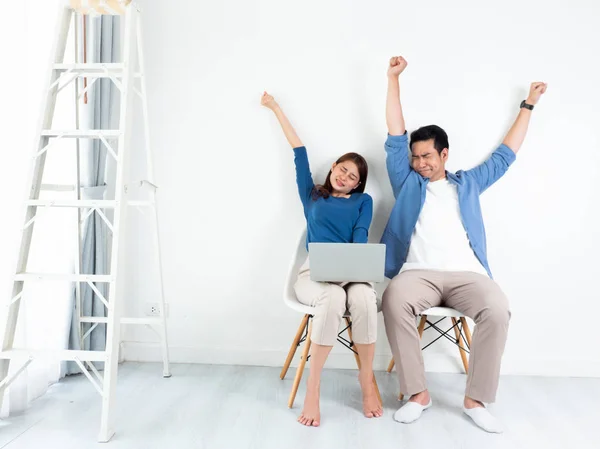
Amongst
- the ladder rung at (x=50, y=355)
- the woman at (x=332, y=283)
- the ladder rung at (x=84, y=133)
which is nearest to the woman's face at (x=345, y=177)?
the woman at (x=332, y=283)

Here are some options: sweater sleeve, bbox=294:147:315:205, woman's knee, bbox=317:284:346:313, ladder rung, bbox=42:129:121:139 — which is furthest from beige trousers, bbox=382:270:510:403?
ladder rung, bbox=42:129:121:139

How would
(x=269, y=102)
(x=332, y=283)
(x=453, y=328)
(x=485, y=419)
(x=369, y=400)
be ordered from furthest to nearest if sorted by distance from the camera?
(x=453, y=328), (x=269, y=102), (x=332, y=283), (x=369, y=400), (x=485, y=419)

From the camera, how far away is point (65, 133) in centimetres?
205

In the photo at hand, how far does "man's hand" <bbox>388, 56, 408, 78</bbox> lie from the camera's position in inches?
100

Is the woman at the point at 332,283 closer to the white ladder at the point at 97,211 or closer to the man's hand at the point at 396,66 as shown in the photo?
the man's hand at the point at 396,66

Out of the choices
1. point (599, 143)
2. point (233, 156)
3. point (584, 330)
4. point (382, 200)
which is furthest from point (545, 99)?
point (233, 156)

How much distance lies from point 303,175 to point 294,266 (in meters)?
0.44

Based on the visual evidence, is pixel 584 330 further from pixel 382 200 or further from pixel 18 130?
pixel 18 130

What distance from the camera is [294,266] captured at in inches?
102

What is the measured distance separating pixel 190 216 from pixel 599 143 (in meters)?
2.07

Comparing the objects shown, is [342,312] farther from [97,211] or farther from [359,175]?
[97,211]

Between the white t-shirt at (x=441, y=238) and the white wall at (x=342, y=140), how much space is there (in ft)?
0.70

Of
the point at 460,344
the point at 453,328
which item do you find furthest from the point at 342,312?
the point at 453,328

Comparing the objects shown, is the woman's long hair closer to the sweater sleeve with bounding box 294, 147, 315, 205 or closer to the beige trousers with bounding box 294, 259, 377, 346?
the sweater sleeve with bounding box 294, 147, 315, 205
